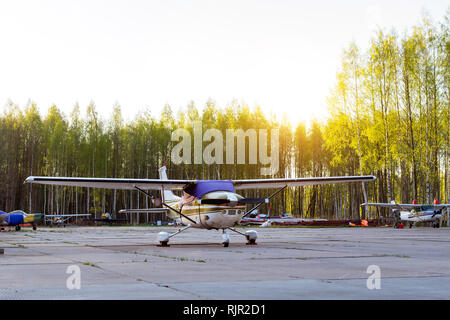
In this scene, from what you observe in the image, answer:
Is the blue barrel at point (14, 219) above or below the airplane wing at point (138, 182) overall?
below

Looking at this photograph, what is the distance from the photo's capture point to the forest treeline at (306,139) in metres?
38.7

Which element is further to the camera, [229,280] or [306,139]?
[306,139]

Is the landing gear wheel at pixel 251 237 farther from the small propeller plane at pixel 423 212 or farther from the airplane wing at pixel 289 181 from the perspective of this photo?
the small propeller plane at pixel 423 212

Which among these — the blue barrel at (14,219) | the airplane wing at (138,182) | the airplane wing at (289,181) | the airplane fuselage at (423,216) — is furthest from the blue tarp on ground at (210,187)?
the airplane fuselage at (423,216)

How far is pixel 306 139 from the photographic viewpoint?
64.5 metres

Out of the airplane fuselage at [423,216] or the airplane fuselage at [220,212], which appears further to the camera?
the airplane fuselage at [423,216]

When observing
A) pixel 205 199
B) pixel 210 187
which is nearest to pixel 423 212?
pixel 210 187

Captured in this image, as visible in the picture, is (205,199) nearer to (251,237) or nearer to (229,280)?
(251,237)

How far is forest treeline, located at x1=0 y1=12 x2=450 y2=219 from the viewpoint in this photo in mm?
38688

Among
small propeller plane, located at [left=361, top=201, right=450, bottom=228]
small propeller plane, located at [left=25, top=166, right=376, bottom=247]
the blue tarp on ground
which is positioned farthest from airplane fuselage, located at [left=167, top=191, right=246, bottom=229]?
small propeller plane, located at [left=361, top=201, right=450, bottom=228]

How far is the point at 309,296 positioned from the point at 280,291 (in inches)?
Result: 16.3

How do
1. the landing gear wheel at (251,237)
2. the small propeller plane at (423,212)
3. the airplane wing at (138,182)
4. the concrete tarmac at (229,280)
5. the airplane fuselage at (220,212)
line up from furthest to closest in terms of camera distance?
the small propeller plane at (423,212)
the landing gear wheel at (251,237)
the airplane wing at (138,182)
the airplane fuselage at (220,212)
the concrete tarmac at (229,280)

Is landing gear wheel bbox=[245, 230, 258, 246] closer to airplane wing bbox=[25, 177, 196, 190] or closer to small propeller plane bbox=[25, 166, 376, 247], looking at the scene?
small propeller plane bbox=[25, 166, 376, 247]
